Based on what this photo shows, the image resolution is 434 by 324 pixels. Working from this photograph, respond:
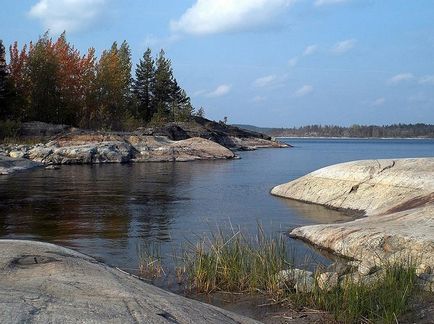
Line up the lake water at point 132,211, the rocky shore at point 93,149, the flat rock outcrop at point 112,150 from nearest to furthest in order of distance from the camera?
the lake water at point 132,211 < the rocky shore at point 93,149 < the flat rock outcrop at point 112,150

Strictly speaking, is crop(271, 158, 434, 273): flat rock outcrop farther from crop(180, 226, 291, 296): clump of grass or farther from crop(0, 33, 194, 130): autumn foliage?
crop(0, 33, 194, 130): autumn foliage

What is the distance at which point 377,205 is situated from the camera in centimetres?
1706

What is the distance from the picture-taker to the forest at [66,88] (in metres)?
62.5

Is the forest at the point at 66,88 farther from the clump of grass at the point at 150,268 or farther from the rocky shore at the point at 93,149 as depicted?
the clump of grass at the point at 150,268

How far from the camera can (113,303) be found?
16.1 feet

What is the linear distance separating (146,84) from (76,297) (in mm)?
90072

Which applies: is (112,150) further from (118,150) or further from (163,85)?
(163,85)

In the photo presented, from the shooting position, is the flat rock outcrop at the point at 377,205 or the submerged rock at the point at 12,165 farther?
the submerged rock at the point at 12,165

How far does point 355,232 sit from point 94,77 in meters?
64.0

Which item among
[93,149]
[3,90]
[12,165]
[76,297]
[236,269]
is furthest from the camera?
[3,90]

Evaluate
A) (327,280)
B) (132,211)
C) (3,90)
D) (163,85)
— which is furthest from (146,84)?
(327,280)

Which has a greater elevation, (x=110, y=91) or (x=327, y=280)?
(x=110, y=91)

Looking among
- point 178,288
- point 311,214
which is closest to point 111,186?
point 311,214

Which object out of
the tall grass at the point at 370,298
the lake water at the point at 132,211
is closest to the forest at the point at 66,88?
the lake water at the point at 132,211
